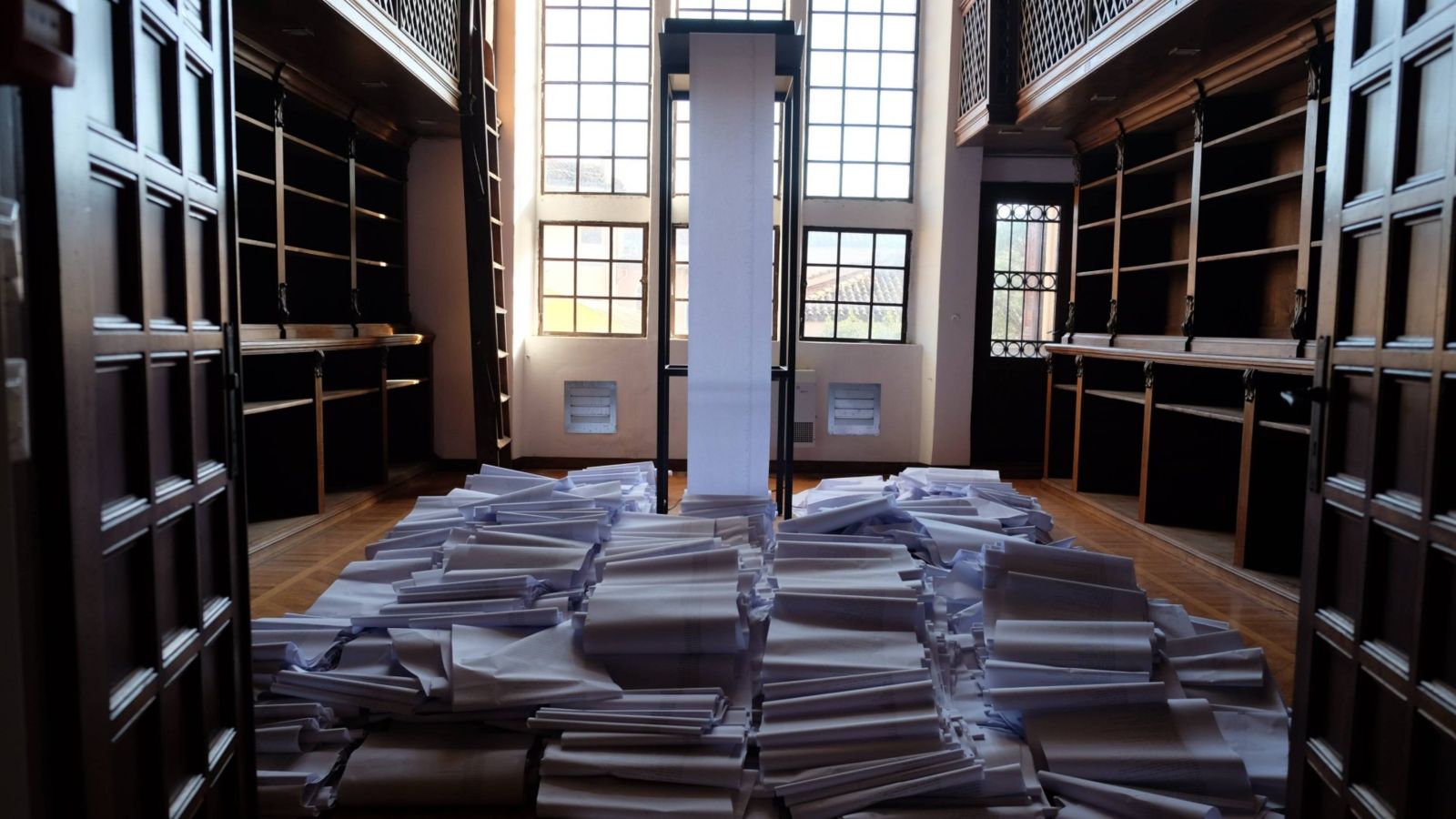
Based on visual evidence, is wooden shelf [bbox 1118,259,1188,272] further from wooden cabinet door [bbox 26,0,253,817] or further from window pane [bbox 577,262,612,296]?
wooden cabinet door [bbox 26,0,253,817]

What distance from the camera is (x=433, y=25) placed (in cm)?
639

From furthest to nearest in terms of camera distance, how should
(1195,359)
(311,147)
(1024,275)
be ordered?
(1024,275)
(311,147)
(1195,359)

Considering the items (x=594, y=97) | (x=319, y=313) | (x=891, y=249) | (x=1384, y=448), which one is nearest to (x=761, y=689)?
(x=1384, y=448)

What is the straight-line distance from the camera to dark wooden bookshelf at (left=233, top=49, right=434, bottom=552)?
5.65 metres

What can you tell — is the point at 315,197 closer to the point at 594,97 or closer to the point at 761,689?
the point at 594,97

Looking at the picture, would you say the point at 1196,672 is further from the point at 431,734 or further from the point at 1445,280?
the point at 431,734

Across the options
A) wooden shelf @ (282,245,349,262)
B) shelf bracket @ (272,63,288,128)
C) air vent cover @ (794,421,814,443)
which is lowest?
air vent cover @ (794,421,814,443)

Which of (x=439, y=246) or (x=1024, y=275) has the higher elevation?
(x=439, y=246)

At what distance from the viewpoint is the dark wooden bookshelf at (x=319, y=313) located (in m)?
5.65

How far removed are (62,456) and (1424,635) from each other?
1974mm

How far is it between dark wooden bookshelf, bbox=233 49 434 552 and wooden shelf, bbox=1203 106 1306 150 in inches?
214

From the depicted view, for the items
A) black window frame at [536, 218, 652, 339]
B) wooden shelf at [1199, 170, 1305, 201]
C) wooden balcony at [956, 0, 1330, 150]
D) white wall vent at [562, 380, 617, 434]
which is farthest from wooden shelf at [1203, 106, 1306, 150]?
white wall vent at [562, 380, 617, 434]

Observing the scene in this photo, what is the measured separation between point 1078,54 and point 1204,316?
5.88 ft

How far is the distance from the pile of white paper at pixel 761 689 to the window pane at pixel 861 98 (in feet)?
18.0
